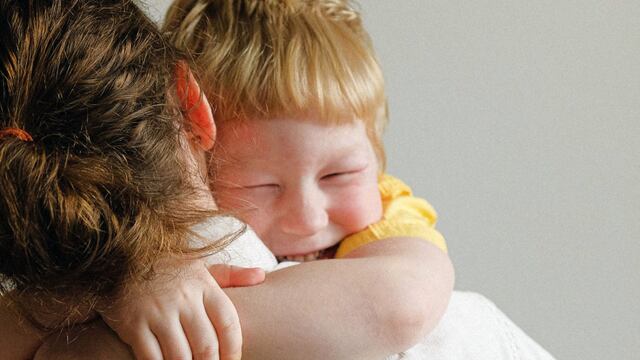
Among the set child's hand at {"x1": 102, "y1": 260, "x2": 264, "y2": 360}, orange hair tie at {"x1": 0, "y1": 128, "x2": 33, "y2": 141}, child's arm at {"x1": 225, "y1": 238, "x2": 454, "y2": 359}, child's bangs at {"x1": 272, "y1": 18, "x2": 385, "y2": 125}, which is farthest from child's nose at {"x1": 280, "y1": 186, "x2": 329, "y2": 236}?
orange hair tie at {"x1": 0, "y1": 128, "x2": 33, "y2": 141}

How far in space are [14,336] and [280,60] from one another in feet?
1.57

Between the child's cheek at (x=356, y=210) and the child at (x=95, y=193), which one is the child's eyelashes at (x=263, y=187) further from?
Answer: the child at (x=95, y=193)

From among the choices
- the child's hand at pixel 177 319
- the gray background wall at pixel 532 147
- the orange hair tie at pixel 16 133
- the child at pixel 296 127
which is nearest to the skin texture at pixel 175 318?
the child's hand at pixel 177 319

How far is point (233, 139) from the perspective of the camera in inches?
47.3

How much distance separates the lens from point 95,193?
808mm

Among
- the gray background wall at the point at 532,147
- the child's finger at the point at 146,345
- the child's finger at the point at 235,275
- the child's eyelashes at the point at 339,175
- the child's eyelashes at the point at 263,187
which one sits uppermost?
the child's finger at the point at 235,275

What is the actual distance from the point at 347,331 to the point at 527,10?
114cm

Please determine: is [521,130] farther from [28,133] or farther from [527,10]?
[28,133]

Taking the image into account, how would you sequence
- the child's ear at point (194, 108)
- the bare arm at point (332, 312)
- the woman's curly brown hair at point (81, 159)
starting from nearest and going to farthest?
1. the woman's curly brown hair at point (81, 159)
2. the bare arm at point (332, 312)
3. the child's ear at point (194, 108)

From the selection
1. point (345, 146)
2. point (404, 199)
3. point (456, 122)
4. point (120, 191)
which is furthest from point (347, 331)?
point (456, 122)

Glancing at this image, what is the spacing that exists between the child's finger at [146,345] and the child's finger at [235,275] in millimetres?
115

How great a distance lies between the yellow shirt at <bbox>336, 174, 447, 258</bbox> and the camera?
1.26 m

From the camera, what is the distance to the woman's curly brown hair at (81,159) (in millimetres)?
787

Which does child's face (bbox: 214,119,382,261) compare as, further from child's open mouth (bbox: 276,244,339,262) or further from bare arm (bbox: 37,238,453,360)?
bare arm (bbox: 37,238,453,360)
